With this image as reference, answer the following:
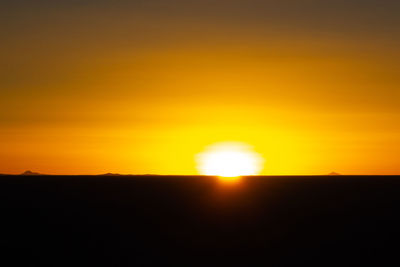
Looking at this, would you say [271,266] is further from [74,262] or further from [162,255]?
[74,262]

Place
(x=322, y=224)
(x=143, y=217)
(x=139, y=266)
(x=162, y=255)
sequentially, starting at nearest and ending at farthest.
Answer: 1. (x=139, y=266)
2. (x=162, y=255)
3. (x=322, y=224)
4. (x=143, y=217)

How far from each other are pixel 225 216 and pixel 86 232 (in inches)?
396

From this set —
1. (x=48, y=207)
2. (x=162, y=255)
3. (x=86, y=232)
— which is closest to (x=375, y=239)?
(x=162, y=255)

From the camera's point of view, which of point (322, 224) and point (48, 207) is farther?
point (48, 207)

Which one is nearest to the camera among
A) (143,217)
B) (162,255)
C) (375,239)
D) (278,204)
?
(162,255)

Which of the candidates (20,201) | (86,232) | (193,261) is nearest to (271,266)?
(193,261)

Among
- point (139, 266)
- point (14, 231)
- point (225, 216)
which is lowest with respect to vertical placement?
point (139, 266)

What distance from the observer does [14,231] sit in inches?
1305

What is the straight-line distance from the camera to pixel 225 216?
4034cm

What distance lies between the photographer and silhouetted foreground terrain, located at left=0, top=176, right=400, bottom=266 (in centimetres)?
2662

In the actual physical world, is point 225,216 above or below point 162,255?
above

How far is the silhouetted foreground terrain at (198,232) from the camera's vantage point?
87.4 ft

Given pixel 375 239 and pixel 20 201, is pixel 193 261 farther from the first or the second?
pixel 20 201

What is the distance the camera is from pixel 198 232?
110 ft
